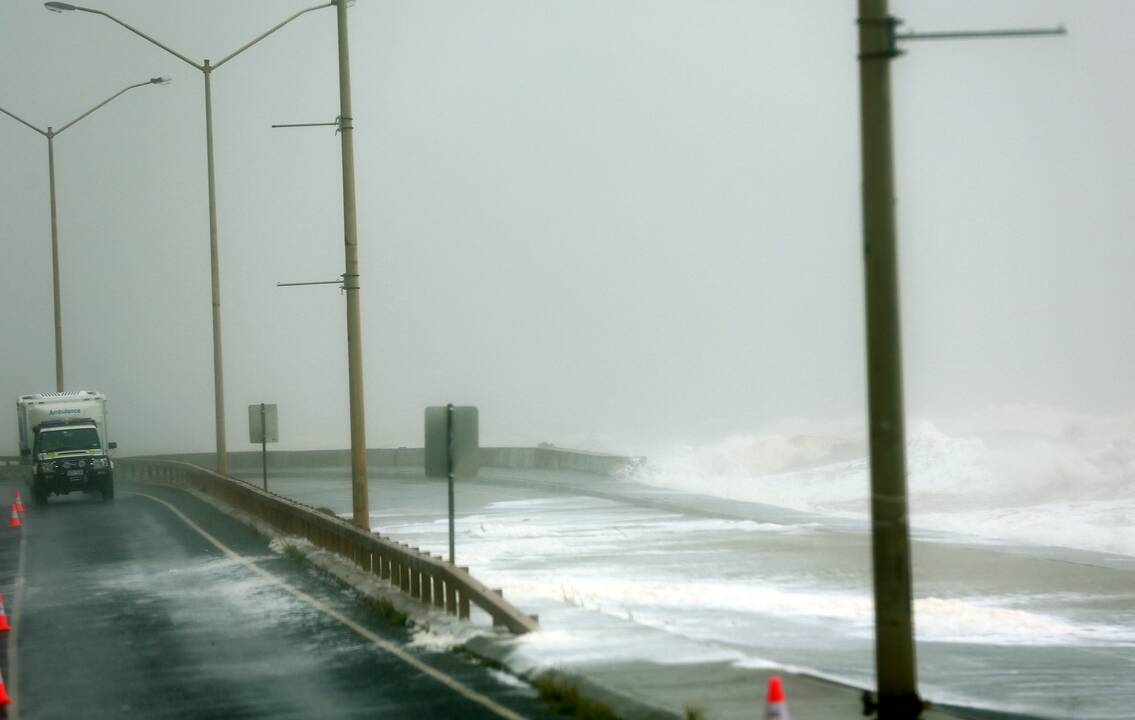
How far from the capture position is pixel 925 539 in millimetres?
33781

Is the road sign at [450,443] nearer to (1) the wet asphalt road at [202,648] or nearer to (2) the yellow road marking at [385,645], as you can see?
(1) the wet asphalt road at [202,648]

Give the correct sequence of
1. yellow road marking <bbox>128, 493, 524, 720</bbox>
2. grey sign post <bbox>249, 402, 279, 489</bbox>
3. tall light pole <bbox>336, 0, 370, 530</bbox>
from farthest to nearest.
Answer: grey sign post <bbox>249, 402, 279, 489</bbox>
tall light pole <bbox>336, 0, 370, 530</bbox>
yellow road marking <bbox>128, 493, 524, 720</bbox>

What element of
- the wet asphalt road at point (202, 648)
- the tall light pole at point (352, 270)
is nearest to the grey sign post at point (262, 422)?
the wet asphalt road at point (202, 648)

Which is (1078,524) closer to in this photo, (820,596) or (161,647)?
(820,596)

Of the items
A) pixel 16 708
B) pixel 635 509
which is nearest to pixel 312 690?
pixel 16 708

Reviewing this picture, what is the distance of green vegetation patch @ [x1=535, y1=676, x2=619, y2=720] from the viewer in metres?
12.7

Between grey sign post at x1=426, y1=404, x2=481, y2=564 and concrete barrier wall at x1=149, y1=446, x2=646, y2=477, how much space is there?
3470 centimetres

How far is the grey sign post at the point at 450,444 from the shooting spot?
19.8m

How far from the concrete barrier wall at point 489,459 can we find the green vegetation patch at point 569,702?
4070 cm

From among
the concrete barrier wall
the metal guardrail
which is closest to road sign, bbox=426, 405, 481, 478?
the metal guardrail

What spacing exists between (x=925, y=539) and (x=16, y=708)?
882 inches

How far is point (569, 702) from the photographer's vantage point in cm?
1330

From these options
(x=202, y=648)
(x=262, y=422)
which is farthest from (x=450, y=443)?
(x=262, y=422)

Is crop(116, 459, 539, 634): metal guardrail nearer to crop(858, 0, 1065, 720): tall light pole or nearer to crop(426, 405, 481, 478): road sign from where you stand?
crop(426, 405, 481, 478): road sign
